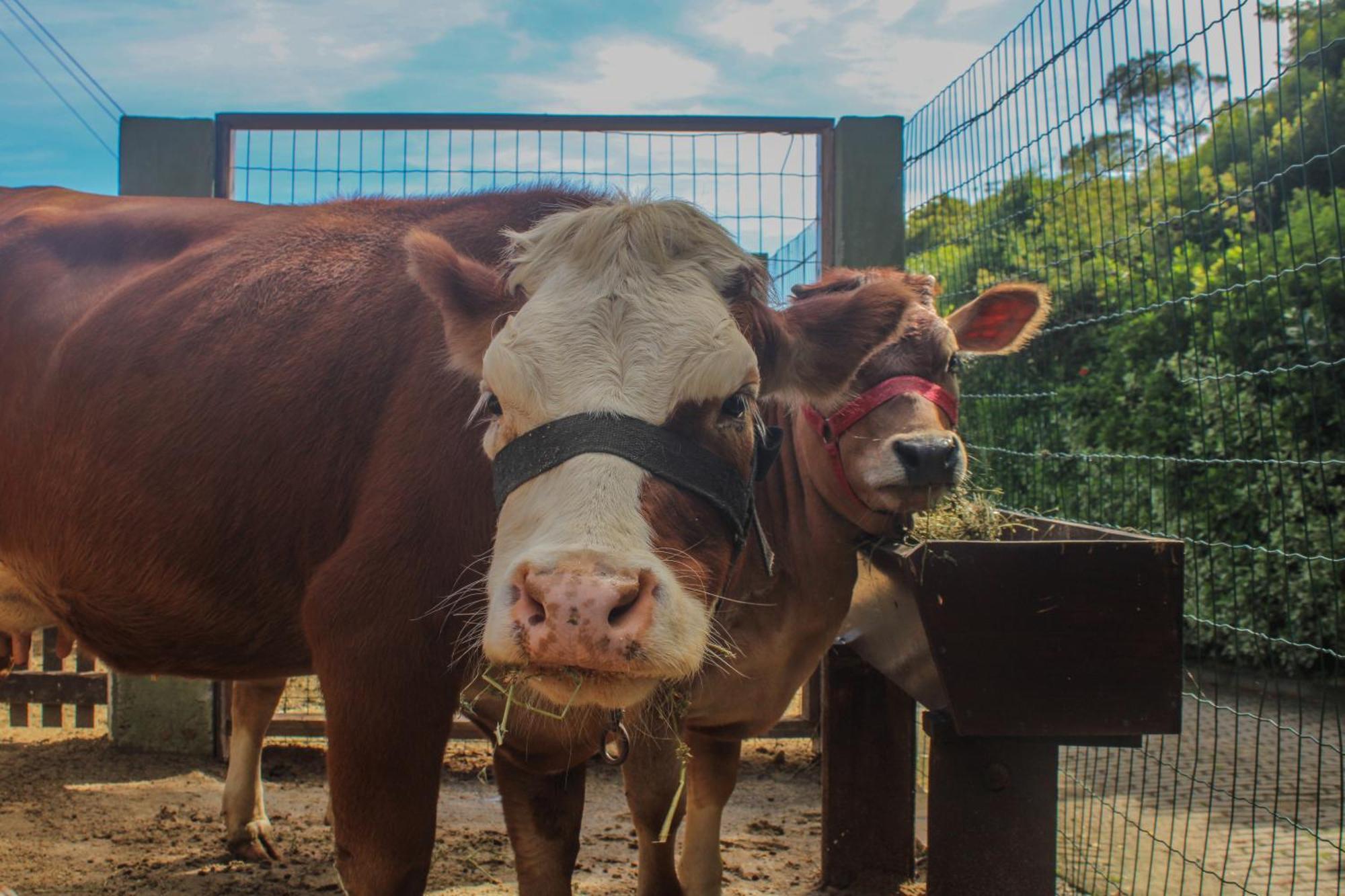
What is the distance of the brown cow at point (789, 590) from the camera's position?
3.14m

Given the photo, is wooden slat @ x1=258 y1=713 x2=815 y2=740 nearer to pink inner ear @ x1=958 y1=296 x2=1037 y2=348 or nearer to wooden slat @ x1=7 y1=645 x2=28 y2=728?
wooden slat @ x1=7 y1=645 x2=28 y2=728

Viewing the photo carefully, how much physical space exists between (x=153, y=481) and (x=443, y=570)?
0.94m

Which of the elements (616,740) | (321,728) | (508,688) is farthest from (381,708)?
(321,728)

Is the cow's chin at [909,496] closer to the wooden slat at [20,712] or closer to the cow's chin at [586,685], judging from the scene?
the cow's chin at [586,685]

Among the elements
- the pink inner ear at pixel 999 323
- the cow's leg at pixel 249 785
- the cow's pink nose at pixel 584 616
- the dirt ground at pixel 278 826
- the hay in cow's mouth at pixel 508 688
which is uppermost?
the pink inner ear at pixel 999 323

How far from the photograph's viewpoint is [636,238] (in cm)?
242

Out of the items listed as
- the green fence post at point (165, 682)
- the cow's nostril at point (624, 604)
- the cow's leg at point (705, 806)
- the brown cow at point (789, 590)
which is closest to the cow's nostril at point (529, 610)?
the cow's nostril at point (624, 604)

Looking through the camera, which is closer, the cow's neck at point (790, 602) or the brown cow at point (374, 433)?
the brown cow at point (374, 433)

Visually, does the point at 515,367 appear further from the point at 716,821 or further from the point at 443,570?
the point at 716,821

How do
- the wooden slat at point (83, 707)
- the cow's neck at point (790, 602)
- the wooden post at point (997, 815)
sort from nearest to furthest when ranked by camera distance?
the wooden post at point (997, 815), the cow's neck at point (790, 602), the wooden slat at point (83, 707)

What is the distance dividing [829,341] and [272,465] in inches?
56.9

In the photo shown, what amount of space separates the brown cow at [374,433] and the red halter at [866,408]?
3.17 ft

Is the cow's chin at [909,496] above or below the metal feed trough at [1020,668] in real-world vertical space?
above

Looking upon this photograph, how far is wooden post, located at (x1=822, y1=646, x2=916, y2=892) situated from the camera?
4266mm
